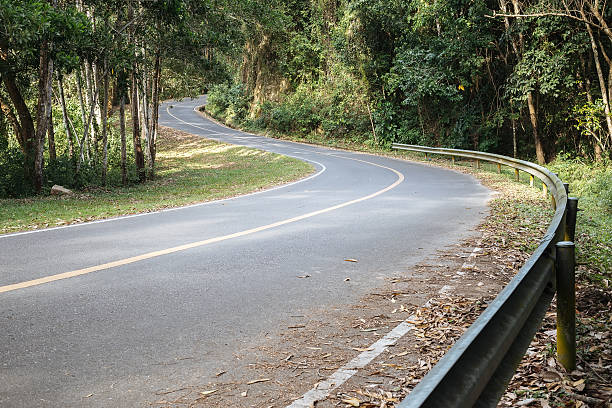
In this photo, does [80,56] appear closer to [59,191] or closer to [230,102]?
[59,191]

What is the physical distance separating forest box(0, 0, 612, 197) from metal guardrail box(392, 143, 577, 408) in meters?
13.2

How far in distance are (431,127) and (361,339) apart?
3166 cm

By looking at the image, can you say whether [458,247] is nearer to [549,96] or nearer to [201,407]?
[201,407]

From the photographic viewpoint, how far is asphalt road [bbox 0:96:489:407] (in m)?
3.88

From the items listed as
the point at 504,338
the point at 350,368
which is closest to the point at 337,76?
the point at 350,368

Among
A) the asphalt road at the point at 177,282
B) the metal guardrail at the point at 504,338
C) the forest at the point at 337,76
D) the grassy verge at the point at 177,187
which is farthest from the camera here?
the forest at the point at 337,76

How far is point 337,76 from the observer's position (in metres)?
43.1

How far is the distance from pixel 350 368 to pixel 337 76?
1607 inches

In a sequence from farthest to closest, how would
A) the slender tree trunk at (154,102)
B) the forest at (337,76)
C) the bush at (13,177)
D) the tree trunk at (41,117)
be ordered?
1. the slender tree trunk at (154,102)
2. the forest at (337,76)
3. the bush at (13,177)
4. the tree trunk at (41,117)

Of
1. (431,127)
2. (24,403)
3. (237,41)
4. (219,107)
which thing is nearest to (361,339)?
(24,403)

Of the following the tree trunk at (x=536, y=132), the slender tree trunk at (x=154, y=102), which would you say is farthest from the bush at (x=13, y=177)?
the tree trunk at (x=536, y=132)

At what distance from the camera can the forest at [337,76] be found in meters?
17.0

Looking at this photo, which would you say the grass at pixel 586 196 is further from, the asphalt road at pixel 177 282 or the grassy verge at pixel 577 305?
the asphalt road at pixel 177 282

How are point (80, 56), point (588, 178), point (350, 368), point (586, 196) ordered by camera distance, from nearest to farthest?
point (350, 368), point (80, 56), point (586, 196), point (588, 178)
